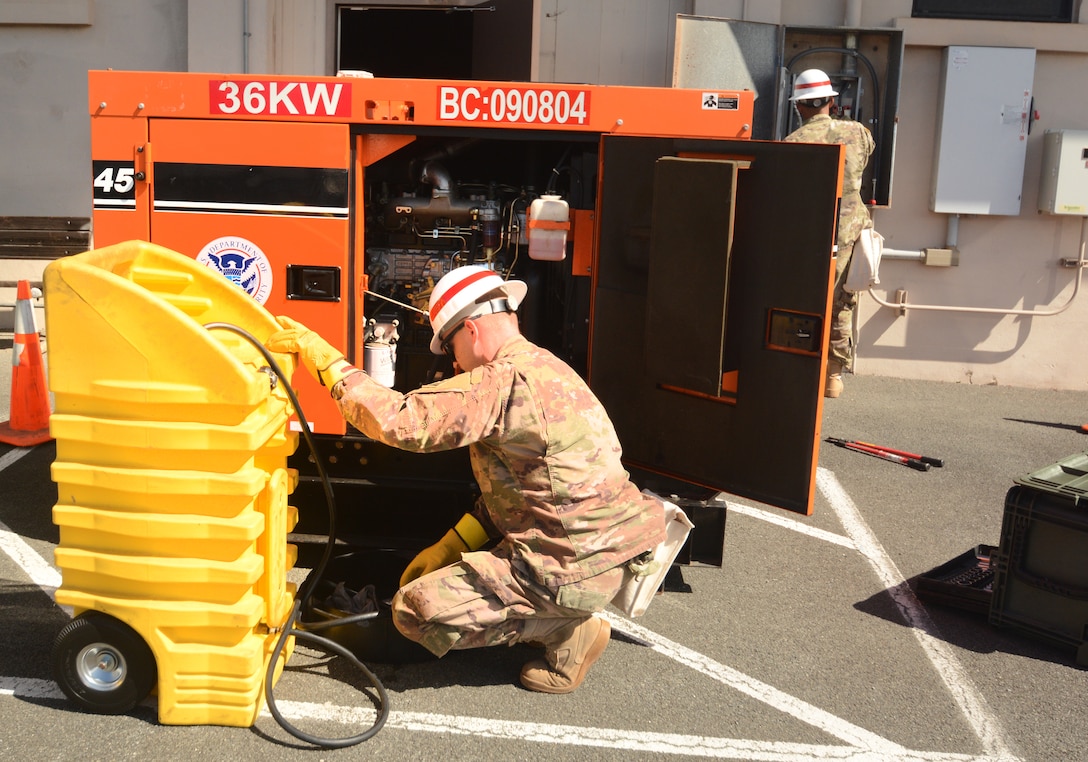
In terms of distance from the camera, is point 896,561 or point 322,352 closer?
point 322,352

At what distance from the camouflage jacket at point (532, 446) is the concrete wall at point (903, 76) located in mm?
6163

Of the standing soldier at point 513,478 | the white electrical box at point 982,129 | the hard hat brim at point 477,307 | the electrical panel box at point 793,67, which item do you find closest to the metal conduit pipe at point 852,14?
the electrical panel box at point 793,67

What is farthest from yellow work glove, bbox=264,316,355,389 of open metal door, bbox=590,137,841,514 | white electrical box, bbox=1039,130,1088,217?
white electrical box, bbox=1039,130,1088,217

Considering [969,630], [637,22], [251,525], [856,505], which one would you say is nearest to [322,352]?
[251,525]

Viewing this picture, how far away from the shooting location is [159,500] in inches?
142

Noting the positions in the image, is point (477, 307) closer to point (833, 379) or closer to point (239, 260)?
point (239, 260)

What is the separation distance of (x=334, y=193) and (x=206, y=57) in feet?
17.5

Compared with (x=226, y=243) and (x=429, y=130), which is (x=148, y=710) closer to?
(x=226, y=243)

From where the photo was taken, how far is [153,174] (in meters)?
5.13

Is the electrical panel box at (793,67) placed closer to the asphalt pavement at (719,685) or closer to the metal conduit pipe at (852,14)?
the metal conduit pipe at (852,14)

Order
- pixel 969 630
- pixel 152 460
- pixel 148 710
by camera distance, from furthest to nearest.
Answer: pixel 969 630 < pixel 148 710 < pixel 152 460

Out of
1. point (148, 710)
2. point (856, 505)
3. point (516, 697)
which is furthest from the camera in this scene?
point (856, 505)

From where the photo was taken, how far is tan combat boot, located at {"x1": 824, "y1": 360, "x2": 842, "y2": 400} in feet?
28.5

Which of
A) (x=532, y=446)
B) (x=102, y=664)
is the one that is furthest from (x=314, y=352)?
(x=102, y=664)
